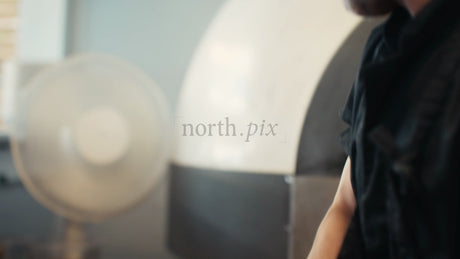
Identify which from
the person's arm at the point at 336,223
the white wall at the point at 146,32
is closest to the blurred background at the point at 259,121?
the person's arm at the point at 336,223

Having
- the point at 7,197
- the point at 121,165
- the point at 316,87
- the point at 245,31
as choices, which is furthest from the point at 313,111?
the point at 7,197

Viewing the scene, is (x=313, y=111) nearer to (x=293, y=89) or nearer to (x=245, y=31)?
(x=293, y=89)

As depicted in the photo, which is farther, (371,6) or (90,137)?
(90,137)

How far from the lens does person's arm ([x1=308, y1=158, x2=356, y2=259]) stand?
33cm

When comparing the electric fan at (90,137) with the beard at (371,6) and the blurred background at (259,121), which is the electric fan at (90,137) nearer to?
the blurred background at (259,121)

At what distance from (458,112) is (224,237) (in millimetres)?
445

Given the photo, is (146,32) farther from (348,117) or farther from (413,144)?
(413,144)

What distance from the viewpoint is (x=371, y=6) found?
0.32 metres

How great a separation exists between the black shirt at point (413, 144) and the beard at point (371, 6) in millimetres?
40

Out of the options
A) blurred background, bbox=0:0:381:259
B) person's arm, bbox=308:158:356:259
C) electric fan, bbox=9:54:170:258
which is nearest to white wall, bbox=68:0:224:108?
electric fan, bbox=9:54:170:258

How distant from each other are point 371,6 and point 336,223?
0.19m

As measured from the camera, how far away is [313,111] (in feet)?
1.56

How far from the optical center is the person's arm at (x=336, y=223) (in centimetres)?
33

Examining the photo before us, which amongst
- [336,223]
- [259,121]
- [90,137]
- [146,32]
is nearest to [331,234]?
[336,223]
